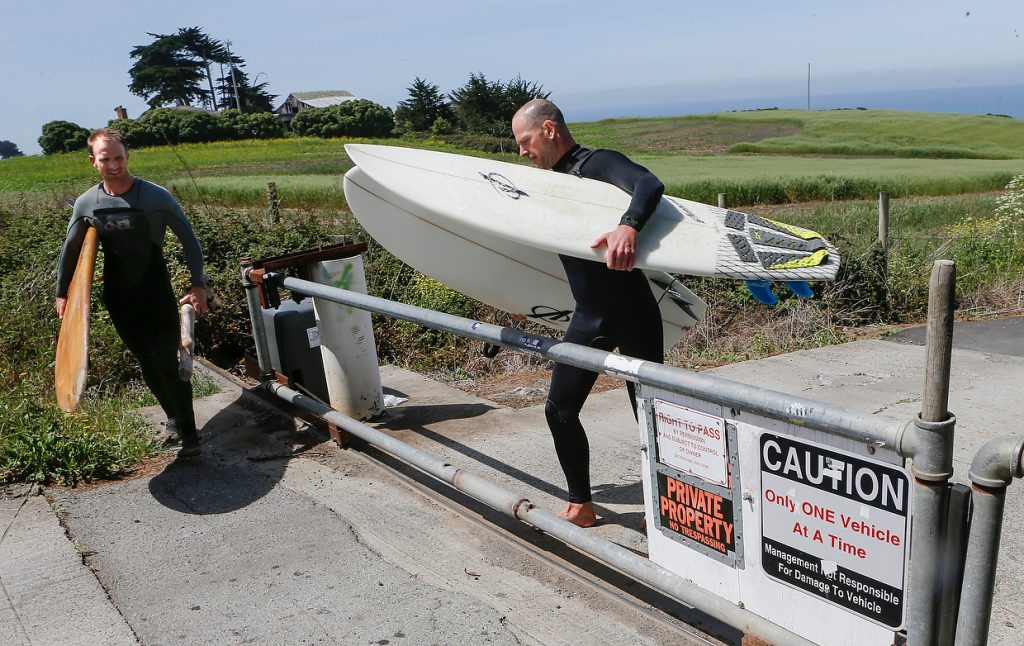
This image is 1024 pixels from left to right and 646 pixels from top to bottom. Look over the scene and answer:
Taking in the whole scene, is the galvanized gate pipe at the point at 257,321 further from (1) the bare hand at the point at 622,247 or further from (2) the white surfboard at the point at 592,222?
(1) the bare hand at the point at 622,247

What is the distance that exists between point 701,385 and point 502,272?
204 centimetres

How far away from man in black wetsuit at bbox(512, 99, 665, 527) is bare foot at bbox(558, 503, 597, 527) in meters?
0.22

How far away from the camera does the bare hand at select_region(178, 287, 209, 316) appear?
471 centimetres

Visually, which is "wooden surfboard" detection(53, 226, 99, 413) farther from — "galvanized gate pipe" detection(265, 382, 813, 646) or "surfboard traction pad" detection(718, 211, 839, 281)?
"surfboard traction pad" detection(718, 211, 839, 281)

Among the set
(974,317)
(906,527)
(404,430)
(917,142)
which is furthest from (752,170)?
(906,527)

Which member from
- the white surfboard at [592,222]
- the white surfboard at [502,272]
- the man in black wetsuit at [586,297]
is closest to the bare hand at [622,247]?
the white surfboard at [592,222]

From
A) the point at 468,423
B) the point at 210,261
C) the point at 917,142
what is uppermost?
the point at 210,261

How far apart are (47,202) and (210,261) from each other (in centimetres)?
459

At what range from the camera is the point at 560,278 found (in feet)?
14.2

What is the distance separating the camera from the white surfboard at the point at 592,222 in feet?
10.5

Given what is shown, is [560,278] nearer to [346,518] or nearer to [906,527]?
[346,518]

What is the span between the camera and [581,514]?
12.3ft

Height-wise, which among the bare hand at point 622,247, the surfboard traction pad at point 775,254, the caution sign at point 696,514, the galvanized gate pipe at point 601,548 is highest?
the bare hand at point 622,247

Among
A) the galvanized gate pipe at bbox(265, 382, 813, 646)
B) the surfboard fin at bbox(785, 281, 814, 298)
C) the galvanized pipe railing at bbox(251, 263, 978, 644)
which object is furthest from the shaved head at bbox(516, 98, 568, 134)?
the galvanized gate pipe at bbox(265, 382, 813, 646)
